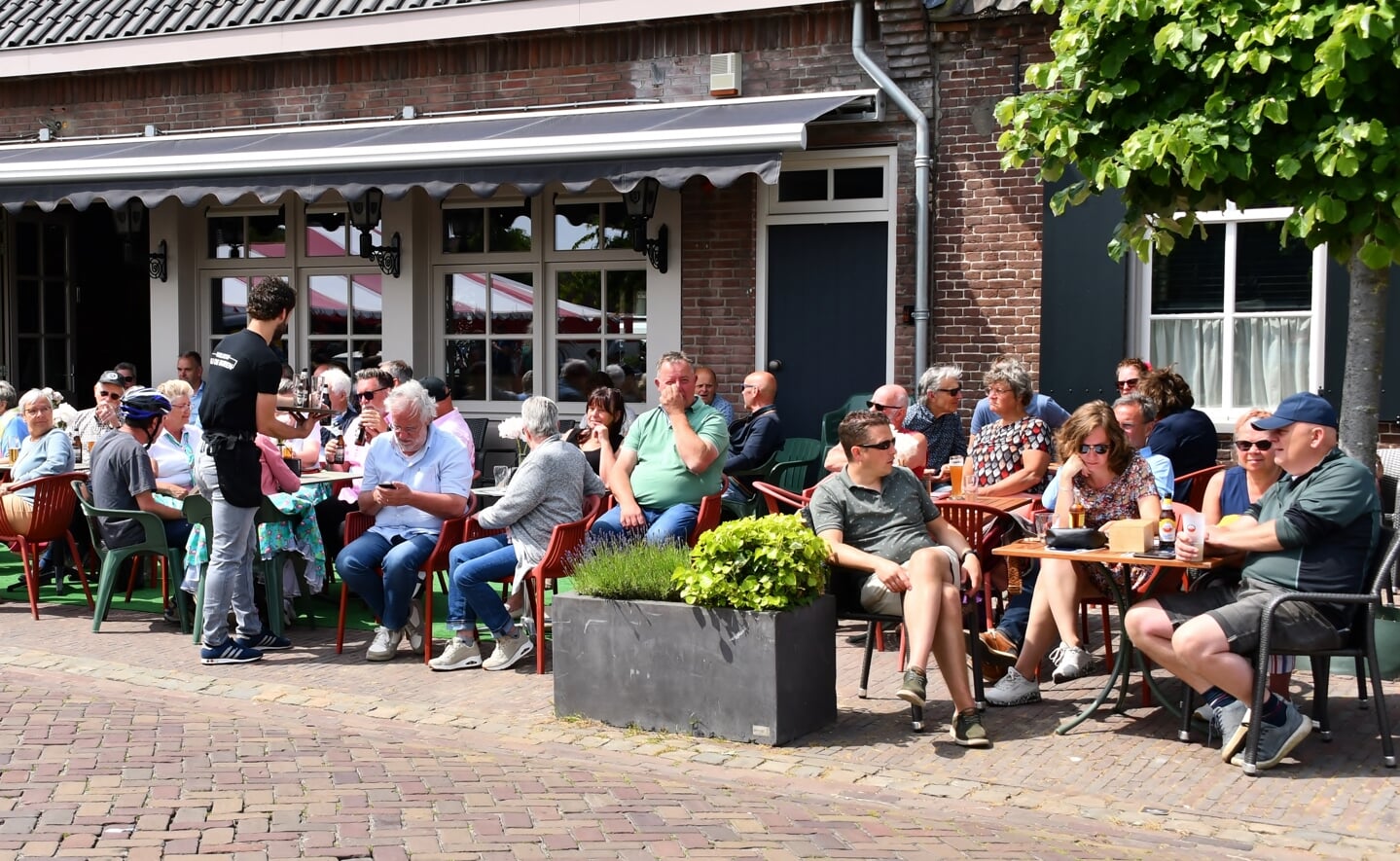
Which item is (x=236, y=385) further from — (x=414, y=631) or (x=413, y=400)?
(x=414, y=631)

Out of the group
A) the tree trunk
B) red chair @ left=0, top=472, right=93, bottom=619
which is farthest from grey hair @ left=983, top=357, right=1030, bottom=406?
red chair @ left=0, top=472, right=93, bottom=619

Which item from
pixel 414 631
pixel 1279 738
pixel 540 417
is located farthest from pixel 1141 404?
pixel 414 631

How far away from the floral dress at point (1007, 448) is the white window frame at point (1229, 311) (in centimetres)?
279

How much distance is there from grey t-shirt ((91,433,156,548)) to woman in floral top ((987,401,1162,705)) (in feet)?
15.4

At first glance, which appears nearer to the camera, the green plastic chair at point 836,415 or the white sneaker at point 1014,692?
the white sneaker at point 1014,692

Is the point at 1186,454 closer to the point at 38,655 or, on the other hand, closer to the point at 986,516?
the point at 986,516

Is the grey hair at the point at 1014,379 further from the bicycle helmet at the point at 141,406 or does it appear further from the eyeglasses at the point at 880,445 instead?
the bicycle helmet at the point at 141,406

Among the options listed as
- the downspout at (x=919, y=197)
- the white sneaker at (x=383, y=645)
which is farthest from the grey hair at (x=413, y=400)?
the downspout at (x=919, y=197)

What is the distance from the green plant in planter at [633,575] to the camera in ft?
20.1

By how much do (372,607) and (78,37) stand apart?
29.9ft

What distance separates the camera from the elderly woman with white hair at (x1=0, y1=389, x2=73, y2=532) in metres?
8.66

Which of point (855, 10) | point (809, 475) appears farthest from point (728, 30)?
point (809, 475)

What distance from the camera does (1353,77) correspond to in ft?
19.7

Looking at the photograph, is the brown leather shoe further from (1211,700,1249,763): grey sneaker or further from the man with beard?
the man with beard
